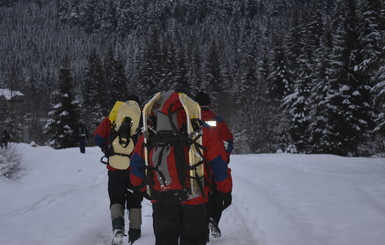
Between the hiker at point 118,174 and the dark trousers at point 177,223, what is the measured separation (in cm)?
166

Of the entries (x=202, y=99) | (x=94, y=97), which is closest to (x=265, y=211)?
(x=202, y=99)

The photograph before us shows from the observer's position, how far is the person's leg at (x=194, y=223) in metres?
3.04

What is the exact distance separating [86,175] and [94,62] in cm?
4538

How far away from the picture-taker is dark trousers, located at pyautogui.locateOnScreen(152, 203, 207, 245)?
3.04 m

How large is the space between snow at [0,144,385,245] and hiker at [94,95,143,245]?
0.44 meters

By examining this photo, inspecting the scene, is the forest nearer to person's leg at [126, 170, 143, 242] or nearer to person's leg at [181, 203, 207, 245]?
person's leg at [181, 203, 207, 245]

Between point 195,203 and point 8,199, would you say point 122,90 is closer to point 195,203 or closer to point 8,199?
point 8,199

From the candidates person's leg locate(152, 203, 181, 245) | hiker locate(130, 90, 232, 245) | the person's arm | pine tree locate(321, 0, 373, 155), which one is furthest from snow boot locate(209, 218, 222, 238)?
pine tree locate(321, 0, 373, 155)

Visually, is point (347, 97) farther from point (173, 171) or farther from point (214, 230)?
point (173, 171)

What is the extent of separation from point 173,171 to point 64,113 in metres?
29.1

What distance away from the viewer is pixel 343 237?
4.36 metres

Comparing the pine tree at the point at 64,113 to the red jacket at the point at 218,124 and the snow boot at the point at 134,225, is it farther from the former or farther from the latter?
the red jacket at the point at 218,124

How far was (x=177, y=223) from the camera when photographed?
308cm

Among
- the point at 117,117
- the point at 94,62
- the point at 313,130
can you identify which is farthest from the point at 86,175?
the point at 94,62
